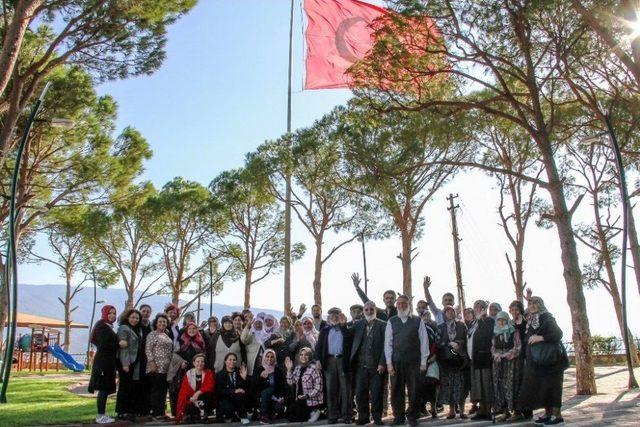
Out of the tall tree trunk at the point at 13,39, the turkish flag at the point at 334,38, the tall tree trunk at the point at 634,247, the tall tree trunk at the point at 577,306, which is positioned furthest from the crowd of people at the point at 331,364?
the tall tree trunk at the point at 634,247

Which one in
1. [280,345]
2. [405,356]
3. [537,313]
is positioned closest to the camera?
[537,313]

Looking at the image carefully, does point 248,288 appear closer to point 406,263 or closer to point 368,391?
point 406,263

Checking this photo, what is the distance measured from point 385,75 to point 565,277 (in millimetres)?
4454

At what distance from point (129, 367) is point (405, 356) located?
11.4ft

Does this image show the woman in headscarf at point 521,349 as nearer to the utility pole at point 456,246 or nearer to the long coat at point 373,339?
the long coat at point 373,339

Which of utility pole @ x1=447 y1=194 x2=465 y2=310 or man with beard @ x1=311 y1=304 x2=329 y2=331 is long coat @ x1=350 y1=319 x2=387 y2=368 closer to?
man with beard @ x1=311 y1=304 x2=329 y2=331

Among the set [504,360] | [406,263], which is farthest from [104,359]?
[406,263]

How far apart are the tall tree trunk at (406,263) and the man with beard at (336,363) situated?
8.86 meters

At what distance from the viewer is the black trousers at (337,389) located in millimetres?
7523

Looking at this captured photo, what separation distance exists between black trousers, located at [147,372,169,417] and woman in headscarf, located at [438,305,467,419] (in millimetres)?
3582

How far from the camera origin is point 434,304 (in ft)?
27.6

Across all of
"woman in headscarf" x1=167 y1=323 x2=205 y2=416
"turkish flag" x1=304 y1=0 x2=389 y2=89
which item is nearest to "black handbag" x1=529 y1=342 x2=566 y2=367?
"woman in headscarf" x1=167 y1=323 x2=205 y2=416

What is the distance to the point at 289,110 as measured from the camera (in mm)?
17906

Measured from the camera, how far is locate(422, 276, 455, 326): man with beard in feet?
25.9
